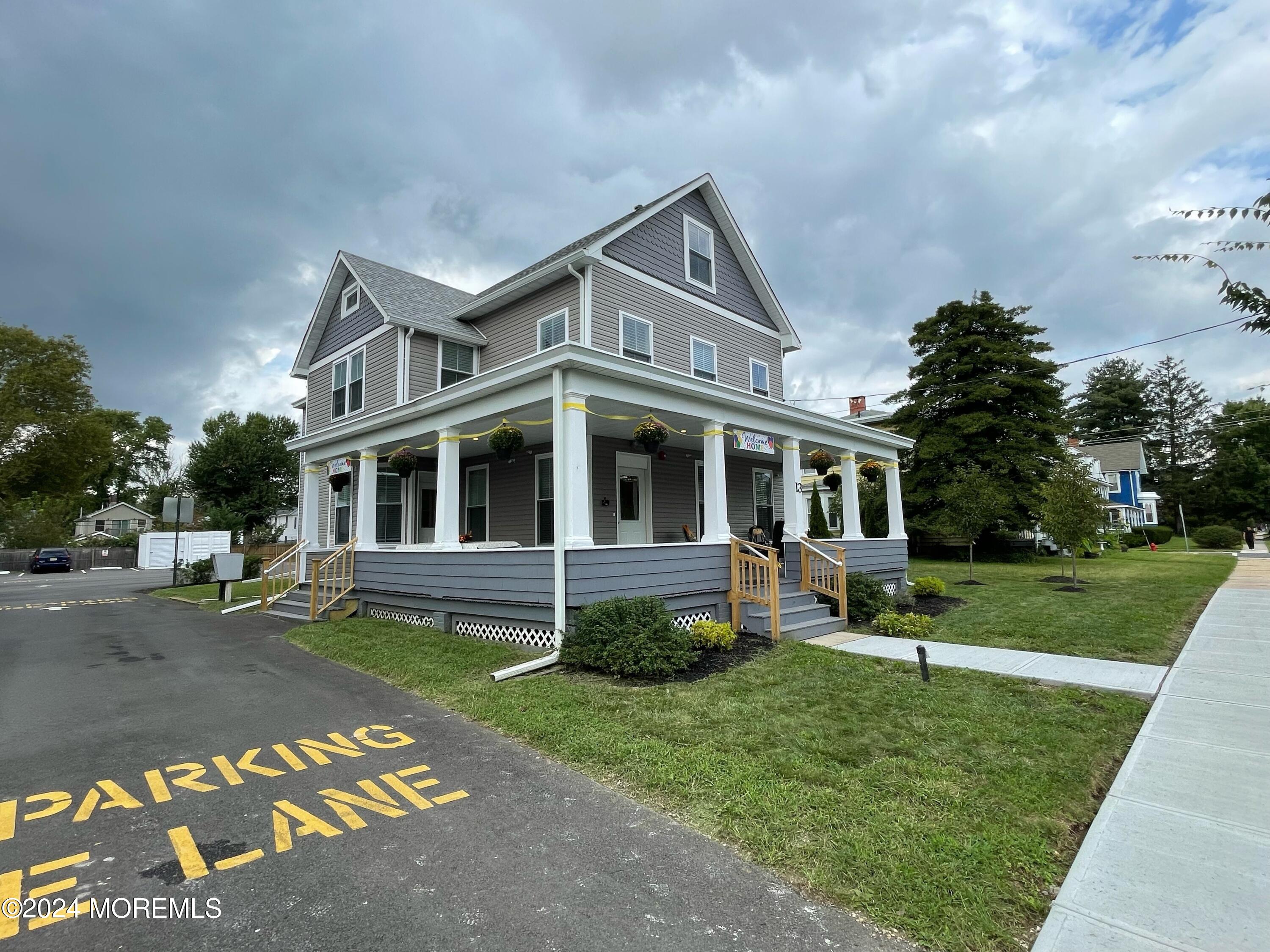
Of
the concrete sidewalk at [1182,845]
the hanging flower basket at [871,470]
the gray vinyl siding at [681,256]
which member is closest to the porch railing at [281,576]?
the gray vinyl siding at [681,256]

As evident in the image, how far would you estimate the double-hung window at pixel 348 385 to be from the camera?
49.0 ft

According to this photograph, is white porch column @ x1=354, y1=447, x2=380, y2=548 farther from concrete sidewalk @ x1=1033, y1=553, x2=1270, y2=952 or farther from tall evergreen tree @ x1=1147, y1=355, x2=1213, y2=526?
tall evergreen tree @ x1=1147, y1=355, x2=1213, y2=526

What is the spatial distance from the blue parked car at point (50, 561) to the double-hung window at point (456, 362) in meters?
33.9

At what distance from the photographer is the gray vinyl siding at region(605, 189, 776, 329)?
12656mm

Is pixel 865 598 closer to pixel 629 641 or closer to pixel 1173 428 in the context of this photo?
pixel 629 641

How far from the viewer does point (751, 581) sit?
9.20 meters

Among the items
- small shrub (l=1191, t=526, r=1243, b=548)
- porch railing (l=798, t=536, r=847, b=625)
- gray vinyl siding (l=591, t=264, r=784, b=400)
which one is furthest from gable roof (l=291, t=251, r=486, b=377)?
small shrub (l=1191, t=526, r=1243, b=548)

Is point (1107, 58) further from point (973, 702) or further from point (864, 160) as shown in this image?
point (864, 160)

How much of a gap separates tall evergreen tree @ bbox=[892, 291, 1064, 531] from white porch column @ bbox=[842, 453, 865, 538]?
39.0 ft

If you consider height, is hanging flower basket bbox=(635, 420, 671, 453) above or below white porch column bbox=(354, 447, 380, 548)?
above

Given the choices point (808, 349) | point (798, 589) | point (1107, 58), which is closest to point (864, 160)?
point (808, 349)

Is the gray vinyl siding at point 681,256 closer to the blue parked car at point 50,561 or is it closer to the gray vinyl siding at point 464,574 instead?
the gray vinyl siding at point 464,574

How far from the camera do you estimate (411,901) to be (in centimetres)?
273

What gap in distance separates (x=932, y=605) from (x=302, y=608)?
A: 43.5 feet
